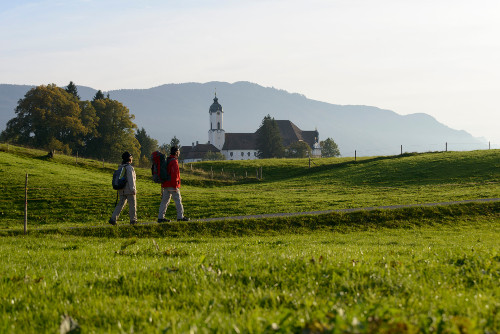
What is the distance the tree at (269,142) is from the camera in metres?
145

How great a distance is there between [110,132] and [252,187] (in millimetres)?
59660

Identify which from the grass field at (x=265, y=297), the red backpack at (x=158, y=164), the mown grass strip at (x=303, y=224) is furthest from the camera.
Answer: the mown grass strip at (x=303, y=224)

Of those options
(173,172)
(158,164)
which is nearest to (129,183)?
(158,164)

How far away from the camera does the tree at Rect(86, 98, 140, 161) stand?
106375 millimetres

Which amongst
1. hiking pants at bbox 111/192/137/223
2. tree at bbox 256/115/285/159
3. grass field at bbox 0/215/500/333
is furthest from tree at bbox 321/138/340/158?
grass field at bbox 0/215/500/333

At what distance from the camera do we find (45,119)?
92688 millimetres

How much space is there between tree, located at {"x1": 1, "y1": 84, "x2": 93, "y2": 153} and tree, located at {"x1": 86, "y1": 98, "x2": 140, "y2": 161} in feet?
33.4

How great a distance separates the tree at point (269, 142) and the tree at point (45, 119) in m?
61.5

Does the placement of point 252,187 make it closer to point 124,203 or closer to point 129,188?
point 124,203

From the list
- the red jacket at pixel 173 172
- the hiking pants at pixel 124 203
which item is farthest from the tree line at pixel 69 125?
the red jacket at pixel 173 172

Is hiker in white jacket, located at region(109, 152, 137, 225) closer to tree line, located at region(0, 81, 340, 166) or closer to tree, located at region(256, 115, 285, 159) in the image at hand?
tree line, located at region(0, 81, 340, 166)

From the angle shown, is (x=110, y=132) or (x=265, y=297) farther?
(x=110, y=132)

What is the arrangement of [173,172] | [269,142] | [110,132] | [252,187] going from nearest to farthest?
[173,172]
[252,187]
[110,132]
[269,142]

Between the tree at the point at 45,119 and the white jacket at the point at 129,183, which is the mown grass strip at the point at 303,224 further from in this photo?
the tree at the point at 45,119
